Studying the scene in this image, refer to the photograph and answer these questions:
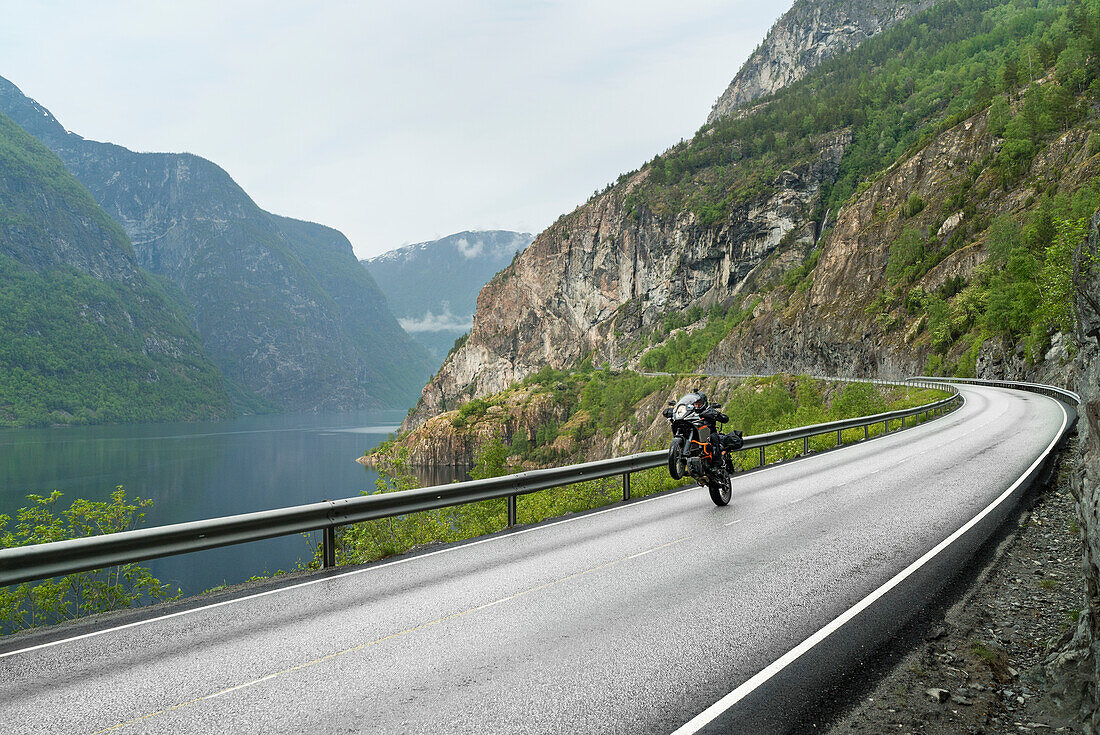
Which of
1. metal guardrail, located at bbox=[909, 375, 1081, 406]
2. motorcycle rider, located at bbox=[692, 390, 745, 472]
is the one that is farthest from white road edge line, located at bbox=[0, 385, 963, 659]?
metal guardrail, located at bbox=[909, 375, 1081, 406]

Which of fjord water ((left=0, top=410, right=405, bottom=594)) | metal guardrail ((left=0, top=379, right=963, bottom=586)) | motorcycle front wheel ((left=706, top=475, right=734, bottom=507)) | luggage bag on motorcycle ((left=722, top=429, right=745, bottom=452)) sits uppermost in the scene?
luggage bag on motorcycle ((left=722, top=429, right=745, bottom=452))

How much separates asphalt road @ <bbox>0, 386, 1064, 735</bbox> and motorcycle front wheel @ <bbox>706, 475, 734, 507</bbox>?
847 millimetres

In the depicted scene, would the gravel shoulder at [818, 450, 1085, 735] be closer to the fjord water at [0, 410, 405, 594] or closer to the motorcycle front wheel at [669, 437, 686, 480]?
the motorcycle front wheel at [669, 437, 686, 480]

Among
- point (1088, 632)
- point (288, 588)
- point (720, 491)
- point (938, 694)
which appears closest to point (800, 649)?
point (938, 694)

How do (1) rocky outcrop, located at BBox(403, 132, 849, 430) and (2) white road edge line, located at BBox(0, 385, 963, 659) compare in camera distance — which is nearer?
(2) white road edge line, located at BBox(0, 385, 963, 659)

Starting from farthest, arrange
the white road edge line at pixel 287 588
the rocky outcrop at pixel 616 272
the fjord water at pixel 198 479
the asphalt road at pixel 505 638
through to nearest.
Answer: the rocky outcrop at pixel 616 272
the fjord water at pixel 198 479
the white road edge line at pixel 287 588
the asphalt road at pixel 505 638

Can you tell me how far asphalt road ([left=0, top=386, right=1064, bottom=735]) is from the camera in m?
3.88

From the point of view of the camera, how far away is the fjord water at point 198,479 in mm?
44656

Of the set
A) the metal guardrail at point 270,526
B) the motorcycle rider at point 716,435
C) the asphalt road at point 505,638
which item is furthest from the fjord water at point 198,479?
the asphalt road at point 505,638

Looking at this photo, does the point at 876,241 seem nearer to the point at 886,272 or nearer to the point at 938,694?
the point at 886,272

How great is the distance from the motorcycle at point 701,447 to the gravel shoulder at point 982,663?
12.9ft

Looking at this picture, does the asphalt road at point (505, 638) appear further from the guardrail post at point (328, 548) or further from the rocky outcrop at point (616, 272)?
the rocky outcrop at point (616, 272)

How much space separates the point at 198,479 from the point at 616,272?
106 meters

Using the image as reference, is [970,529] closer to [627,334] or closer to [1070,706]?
[1070,706]
